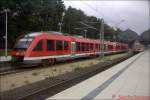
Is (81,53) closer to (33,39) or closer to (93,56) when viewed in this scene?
(93,56)

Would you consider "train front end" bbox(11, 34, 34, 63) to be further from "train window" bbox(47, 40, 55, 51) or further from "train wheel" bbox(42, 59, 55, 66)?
"train wheel" bbox(42, 59, 55, 66)

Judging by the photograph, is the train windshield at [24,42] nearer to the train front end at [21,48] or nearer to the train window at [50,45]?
the train front end at [21,48]

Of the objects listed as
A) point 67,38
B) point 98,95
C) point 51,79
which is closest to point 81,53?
point 67,38

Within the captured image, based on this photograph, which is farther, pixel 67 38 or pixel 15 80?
pixel 67 38

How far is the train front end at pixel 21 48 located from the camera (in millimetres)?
21788

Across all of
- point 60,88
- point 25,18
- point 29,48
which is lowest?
point 60,88

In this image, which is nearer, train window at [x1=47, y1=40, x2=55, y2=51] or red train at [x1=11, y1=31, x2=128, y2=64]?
red train at [x1=11, y1=31, x2=128, y2=64]

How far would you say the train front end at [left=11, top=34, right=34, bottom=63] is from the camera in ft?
71.5

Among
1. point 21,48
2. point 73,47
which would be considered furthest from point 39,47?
point 73,47

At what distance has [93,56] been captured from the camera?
4281cm

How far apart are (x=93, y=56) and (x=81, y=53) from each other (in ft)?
26.7

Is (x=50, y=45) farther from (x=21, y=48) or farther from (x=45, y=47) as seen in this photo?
(x=21, y=48)

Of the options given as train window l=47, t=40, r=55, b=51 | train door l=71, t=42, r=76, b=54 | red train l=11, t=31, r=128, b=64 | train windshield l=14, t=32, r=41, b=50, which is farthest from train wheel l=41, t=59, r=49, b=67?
train door l=71, t=42, r=76, b=54

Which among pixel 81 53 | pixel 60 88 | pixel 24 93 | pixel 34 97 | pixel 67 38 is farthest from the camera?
pixel 81 53
